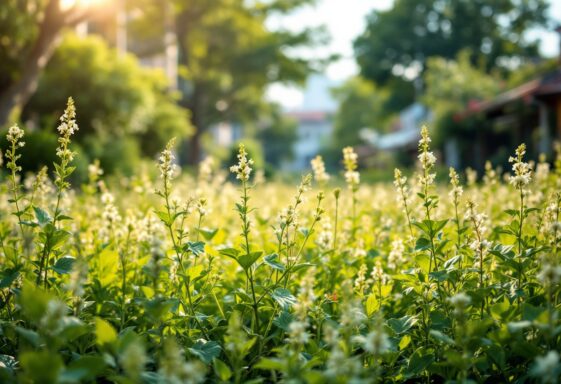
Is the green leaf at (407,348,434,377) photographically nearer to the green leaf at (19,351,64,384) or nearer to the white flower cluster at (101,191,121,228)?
the green leaf at (19,351,64,384)

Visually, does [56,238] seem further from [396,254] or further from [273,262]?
[396,254]

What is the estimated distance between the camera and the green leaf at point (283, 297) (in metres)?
2.76

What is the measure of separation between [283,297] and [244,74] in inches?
1326

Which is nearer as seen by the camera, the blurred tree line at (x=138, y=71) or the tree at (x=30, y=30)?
the tree at (x=30, y=30)

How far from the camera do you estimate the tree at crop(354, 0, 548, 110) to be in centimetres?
4531

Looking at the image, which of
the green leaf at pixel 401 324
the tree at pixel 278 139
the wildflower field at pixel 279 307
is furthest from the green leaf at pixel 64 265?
the tree at pixel 278 139

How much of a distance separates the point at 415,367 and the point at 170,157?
1.58 m

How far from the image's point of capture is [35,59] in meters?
15.3

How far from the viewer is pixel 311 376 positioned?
1.96 metres

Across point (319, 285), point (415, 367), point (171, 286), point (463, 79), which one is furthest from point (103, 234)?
point (463, 79)

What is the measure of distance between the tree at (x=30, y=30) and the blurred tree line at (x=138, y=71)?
0.03 meters

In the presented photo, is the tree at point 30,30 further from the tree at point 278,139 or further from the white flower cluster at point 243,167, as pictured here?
the tree at point 278,139

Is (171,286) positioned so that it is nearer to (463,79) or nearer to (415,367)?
(415,367)

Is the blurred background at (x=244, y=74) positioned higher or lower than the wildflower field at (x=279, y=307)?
higher
